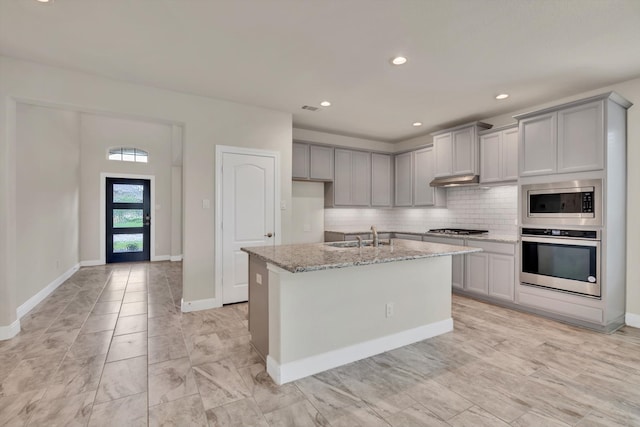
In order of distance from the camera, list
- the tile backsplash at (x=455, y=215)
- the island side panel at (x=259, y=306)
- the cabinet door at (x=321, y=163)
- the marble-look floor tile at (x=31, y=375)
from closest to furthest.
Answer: the marble-look floor tile at (x=31, y=375), the island side panel at (x=259, y=306), the tile backsplash at (x=455, y=215), the cabinet door at (x=321, y=163)

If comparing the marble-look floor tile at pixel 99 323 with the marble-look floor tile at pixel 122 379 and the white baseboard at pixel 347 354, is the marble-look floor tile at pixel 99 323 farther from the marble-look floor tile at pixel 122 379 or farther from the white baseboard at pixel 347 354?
the white baseboard at pixel 347 354

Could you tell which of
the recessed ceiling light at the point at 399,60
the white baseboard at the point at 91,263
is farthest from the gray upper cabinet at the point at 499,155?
the white baseboard at the point at 91,263

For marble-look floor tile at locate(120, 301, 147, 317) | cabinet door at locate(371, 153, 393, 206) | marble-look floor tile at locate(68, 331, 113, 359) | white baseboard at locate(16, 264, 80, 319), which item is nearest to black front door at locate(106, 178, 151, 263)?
white baseboard at locate(16, 264, 80, 319)

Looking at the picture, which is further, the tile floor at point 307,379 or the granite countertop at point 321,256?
the granite countertop at point 321,256

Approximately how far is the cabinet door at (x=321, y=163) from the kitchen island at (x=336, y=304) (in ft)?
8.02

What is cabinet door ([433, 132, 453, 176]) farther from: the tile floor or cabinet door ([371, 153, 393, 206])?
the tile floor

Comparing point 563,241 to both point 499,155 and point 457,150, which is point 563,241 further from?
point 457,150

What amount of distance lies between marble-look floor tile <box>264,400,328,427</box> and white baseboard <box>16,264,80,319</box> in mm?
3360

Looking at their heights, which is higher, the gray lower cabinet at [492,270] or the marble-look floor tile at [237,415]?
the gray lower cabinet at [492,270]

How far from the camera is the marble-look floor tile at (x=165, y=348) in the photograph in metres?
2.66

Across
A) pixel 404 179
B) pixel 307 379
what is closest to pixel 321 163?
pixel 404 179

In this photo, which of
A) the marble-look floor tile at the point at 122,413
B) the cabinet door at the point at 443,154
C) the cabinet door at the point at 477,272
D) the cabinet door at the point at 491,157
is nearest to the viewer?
the marble-look floor tile at the point at 122,413

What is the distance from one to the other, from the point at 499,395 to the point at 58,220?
6.42 meters

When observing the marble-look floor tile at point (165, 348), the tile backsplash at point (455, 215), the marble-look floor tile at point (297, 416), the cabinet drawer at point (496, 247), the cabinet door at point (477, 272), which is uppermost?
the tile backsplash at point (455, 215)
